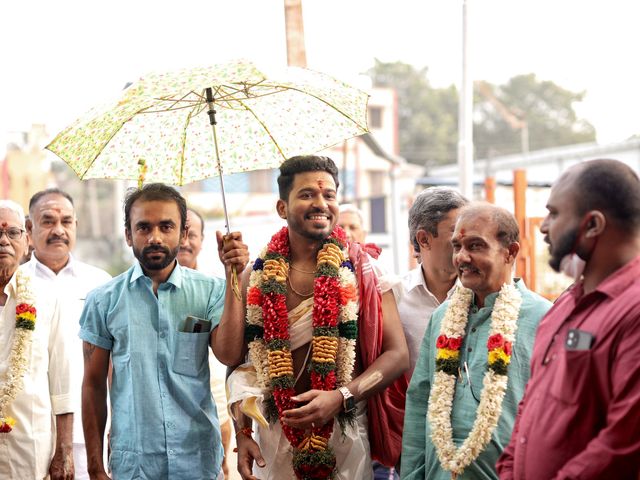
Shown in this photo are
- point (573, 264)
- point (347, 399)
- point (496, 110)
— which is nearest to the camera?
point (573, 264)

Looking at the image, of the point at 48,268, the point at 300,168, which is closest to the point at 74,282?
the point at 48,268

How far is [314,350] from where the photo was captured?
4215 millimetres

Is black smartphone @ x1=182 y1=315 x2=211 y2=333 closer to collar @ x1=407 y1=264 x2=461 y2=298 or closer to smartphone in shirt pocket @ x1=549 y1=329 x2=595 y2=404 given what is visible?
collar @ x1=407 y1=264 x2=461 y2=298

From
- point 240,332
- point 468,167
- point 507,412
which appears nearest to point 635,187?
point 507,412

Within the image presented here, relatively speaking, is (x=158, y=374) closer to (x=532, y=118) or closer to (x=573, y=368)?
(x=573, y=368)

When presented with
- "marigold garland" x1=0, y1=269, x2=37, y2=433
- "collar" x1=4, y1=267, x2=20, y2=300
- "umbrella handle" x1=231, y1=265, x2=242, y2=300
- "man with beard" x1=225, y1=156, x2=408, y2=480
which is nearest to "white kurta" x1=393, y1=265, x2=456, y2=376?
"man with beard" x1=225, y1=156, x2=408, y2=480

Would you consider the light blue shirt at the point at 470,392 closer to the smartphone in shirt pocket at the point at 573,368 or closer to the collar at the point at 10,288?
the smartphone in shirt pocket at the point at 573,368

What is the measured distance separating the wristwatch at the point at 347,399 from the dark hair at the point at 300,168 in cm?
101

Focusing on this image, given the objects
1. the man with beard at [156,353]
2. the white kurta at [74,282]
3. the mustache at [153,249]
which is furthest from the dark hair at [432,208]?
the white kurta at [74,282]

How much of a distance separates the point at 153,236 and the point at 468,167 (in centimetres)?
507

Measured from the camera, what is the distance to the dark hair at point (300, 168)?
4445mm

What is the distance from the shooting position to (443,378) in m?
3.92

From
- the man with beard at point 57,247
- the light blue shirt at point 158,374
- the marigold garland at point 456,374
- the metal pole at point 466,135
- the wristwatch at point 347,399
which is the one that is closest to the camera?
the marigold garland at point 456,374

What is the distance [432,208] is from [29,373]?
2.37m
